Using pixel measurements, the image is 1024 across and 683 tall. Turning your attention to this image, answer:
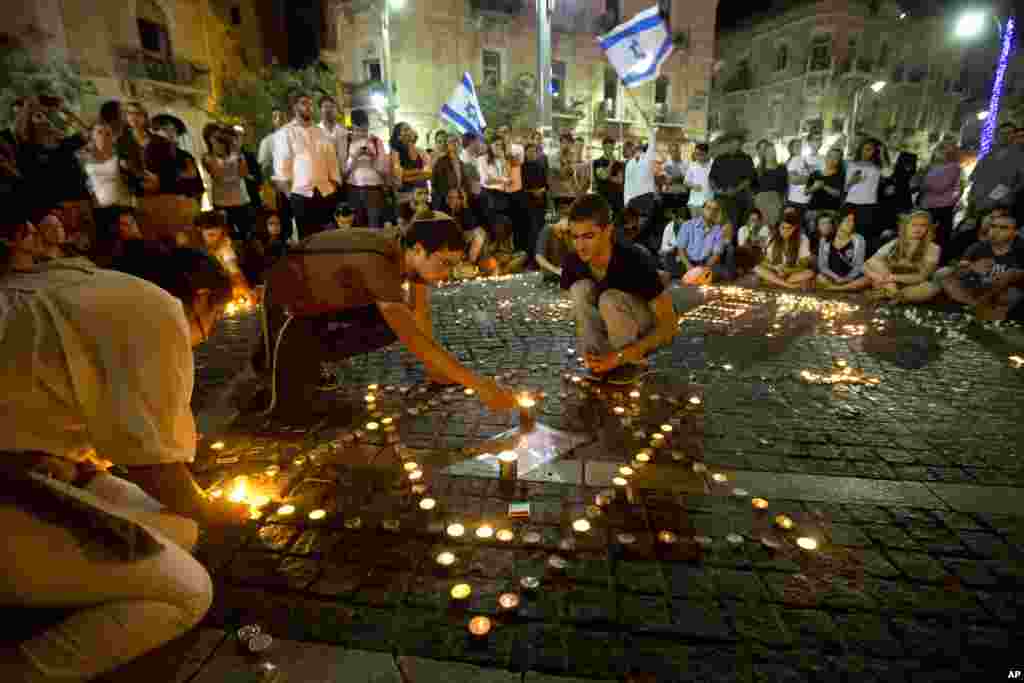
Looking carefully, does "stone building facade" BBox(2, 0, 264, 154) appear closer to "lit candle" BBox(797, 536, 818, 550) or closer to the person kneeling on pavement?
the person kneeling on pavement

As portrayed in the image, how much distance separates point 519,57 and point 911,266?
29.5 metres

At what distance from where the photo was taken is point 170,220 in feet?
23.8

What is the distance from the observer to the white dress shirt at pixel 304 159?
806 centimetres

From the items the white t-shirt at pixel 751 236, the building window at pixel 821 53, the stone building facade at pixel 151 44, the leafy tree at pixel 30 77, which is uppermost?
the building window at pixel 821 53

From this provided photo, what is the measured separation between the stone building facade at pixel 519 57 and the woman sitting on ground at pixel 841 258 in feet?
82.7

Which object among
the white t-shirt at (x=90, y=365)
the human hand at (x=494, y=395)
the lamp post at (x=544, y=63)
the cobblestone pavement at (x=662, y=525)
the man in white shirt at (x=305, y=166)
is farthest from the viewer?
the lamp post at (x=544, y=63)

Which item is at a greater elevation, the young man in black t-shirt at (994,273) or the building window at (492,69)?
the building window at (492,69)

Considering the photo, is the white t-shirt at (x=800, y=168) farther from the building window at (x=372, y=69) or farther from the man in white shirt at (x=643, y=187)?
the building window at (x=372, y=69)

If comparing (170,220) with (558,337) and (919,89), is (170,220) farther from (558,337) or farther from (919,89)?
(919,89)

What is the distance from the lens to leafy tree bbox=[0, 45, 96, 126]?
55.7ft

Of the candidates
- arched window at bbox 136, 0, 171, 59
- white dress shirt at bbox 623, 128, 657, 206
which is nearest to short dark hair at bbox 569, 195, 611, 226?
white dress shirt at bbox 623, 128, 657, 206

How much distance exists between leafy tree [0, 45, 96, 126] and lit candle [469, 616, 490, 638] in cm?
2121

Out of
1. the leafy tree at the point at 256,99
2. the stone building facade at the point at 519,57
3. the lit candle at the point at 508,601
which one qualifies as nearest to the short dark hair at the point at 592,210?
the lit candle at the point at 508,601

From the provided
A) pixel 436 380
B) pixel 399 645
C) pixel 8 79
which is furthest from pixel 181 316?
pixel 8 79
